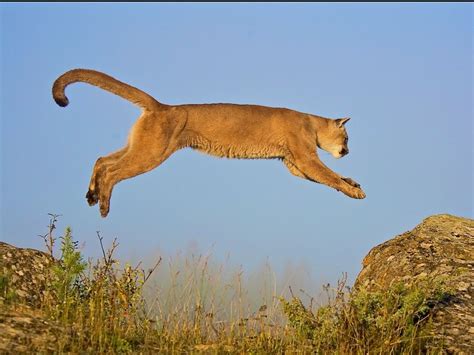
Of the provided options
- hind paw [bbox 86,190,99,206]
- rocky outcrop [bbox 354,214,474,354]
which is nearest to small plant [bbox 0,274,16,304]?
Answer: rocky outcrop [bbox 354,214,474,354]

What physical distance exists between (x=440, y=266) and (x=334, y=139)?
6.02m

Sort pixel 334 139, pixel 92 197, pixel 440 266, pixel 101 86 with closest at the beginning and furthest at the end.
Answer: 1. pixel 440 266
2. pixel 92 197
3. pixel 101 86
4. pixel 334 139

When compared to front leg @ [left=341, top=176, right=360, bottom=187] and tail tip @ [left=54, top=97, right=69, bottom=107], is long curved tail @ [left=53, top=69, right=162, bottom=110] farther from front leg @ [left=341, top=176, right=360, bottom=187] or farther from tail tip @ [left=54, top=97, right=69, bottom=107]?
front leg @ [left=341, top=176, right=360, bottom=187]

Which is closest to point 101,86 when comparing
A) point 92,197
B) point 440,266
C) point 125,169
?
point 125,169

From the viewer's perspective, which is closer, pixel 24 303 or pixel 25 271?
pixel 24 303

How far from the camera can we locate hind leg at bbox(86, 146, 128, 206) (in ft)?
30.1

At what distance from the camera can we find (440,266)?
21.0 feet

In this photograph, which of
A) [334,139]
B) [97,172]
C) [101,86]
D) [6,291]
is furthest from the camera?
[334,139]

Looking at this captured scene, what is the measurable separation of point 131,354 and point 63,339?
1.63 feet

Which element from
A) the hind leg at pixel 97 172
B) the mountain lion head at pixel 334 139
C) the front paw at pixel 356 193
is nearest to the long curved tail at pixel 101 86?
the hind leg at pixel 97 172

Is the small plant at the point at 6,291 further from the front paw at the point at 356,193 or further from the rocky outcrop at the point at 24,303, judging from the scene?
the front paw at the point at 356,193

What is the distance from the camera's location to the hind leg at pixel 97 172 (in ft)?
30.1

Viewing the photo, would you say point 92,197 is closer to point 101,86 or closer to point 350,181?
point 101,86

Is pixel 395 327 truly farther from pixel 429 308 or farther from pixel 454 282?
pixel 454 282
